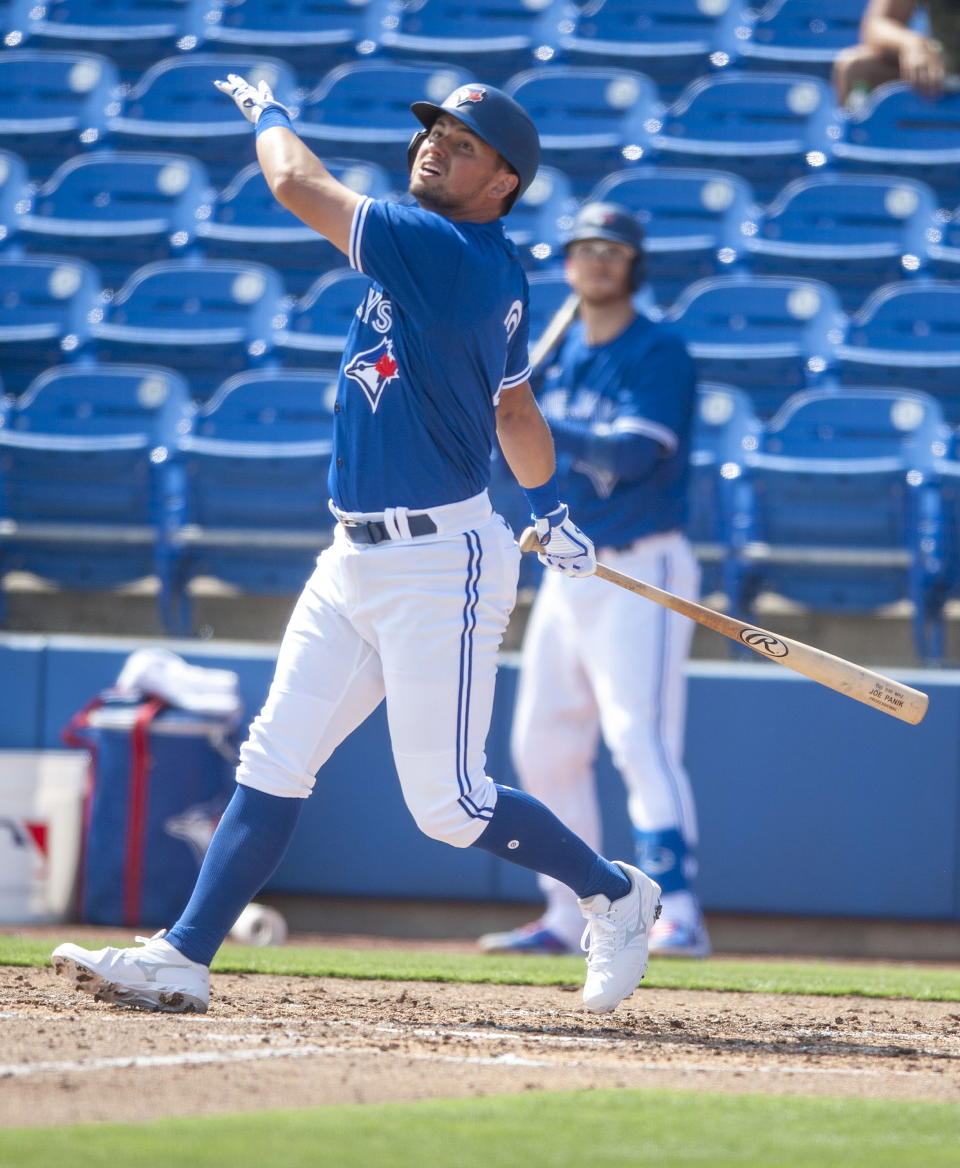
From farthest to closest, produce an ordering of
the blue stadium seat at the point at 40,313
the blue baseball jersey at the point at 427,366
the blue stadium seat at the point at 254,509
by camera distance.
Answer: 1. the blue stadium seat at the point at 40,313
2. the blue stadium seat at the point at 254,509
3. the blue baseball jersey at the point at 427,366

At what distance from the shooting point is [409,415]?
3.14m

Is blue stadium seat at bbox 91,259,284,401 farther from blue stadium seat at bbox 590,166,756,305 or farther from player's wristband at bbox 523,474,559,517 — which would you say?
player's wristband at bbox 523,474,559,517

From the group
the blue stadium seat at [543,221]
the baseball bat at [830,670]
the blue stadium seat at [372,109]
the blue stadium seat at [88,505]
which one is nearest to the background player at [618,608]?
the baseball bat at [830,670]

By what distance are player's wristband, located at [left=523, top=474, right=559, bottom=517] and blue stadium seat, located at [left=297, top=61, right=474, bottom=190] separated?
596cm

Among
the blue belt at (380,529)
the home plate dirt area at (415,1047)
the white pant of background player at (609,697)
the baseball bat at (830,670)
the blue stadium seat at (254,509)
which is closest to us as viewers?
the home plate dirt area at (415,1047)

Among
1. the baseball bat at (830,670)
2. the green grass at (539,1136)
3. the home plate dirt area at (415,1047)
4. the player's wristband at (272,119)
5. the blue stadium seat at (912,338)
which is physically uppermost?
the blue stadium seat at (912,338)

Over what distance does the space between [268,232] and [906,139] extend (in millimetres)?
3510

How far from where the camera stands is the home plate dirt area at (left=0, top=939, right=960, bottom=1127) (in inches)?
97.6

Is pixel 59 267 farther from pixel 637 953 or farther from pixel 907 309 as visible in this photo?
pixel 637 953

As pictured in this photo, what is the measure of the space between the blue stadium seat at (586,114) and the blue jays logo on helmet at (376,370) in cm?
624

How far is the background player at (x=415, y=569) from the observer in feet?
10.3

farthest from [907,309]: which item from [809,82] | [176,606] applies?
[176,606]

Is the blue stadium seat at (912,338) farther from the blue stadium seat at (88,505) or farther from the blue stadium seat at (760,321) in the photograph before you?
the blue stadium seat at (88,505)

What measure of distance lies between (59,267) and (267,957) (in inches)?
186
